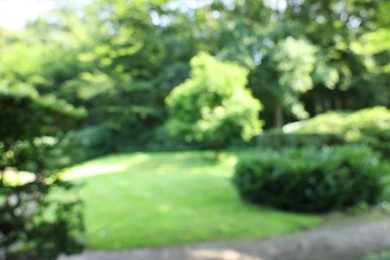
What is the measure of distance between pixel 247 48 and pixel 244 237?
15.2 meters

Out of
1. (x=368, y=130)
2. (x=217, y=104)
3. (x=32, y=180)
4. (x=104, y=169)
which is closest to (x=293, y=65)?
(x=217, y=104)

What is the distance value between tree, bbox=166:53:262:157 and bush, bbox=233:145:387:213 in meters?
6.39

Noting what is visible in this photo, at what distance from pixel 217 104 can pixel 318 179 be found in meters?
7.99

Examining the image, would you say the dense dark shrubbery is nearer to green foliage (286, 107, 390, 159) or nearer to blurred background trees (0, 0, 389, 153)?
green foliage (286, 107, 390, 159)

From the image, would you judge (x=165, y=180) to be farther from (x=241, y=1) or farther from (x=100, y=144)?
(x=100, y=144)

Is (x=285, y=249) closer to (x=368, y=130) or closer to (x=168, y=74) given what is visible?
(x=368, y=130)

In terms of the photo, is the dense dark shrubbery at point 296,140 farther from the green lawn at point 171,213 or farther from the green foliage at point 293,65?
the green foliage at point 293,65

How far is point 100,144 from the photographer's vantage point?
27.8 m

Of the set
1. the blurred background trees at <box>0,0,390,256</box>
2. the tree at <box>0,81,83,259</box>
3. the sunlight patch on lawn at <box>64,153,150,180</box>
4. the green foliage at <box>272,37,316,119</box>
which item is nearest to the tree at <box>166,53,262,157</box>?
the blurred background trees at <box>0,0,390,256</box>

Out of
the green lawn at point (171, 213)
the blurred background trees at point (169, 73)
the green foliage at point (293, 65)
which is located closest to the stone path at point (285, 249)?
the green lawn at point (171, 213)

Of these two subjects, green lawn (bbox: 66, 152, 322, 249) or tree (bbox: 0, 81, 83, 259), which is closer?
tree (bbox: 0, 81, 83, 259)

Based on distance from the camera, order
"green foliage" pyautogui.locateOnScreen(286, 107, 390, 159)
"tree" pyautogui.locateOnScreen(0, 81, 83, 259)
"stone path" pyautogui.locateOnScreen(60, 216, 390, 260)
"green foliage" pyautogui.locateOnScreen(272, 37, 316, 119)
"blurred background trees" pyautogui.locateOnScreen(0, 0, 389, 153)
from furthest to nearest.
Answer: "blurred background trees" pyautogui.locateOnScreen(0, 0, 389, 153) < "green foliage" pyautogui.locateOnScreen(272, 37, 316, 119) < "green foliage" pyautogui.locateOnScreen(286, 107, 390, 159) < "stone path" pyautogui.locateOnScreen(60, 216, 390, 260) < "tree" pyautogui.locateOnScreen(0, 81, 83, 259)

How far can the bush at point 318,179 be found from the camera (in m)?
8.86

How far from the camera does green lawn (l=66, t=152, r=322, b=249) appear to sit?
24.9 ft
